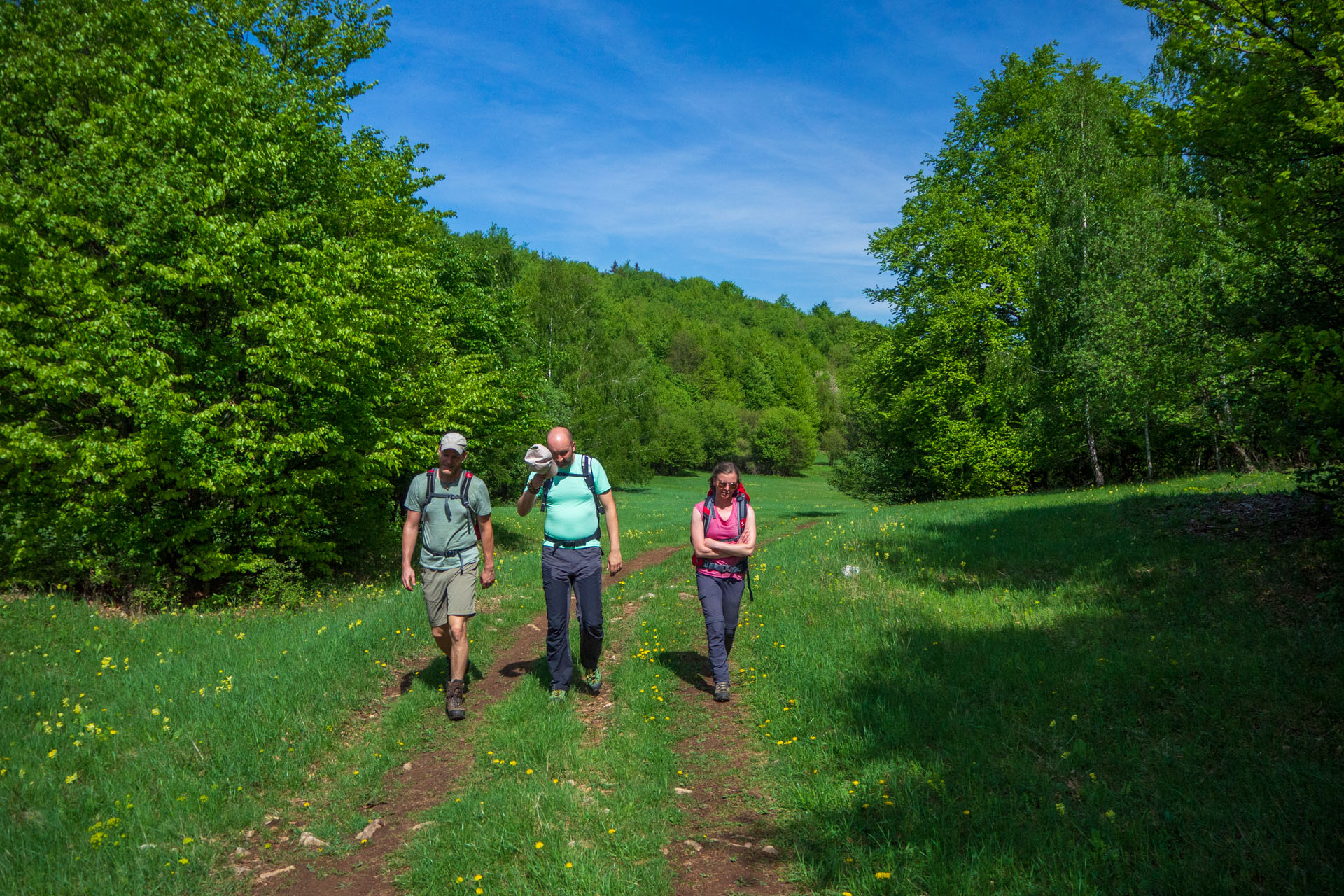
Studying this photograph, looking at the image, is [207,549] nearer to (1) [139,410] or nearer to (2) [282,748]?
(1) [139,410]

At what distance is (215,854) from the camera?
13.8 feet

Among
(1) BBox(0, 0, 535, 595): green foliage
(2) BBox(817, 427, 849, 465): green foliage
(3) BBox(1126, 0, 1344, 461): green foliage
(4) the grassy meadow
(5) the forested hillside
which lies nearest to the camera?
(4) the grassy meadow

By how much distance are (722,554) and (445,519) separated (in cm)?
259

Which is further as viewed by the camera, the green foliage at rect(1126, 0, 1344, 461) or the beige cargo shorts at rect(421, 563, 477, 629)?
the green foliage at rect(1126, 0, 1344, 461)

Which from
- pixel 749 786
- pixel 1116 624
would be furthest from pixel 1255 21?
pixel 749 786

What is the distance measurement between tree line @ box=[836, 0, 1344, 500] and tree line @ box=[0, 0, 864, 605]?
511 inches

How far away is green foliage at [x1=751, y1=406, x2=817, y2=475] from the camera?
88750 millimetres

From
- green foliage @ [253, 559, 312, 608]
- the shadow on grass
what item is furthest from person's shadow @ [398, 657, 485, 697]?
green foliage @ [253, 559, 312, 608]

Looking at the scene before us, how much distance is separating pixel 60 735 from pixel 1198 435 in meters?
23.8

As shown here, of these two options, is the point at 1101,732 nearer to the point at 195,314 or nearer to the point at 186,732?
the point at 186,732

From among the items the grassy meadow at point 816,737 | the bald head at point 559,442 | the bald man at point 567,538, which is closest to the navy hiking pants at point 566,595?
the bald man at point 567,538

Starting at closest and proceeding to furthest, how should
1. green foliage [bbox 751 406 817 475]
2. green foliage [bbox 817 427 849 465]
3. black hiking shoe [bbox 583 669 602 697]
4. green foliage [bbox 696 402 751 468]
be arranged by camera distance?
black hiking shoe [bbox 583 669 602 697] < green foliage [bbox 696 402 751 468] < green foliage [bbox 751 406 817 475] < green foliage [bbox 817 427 849 465]

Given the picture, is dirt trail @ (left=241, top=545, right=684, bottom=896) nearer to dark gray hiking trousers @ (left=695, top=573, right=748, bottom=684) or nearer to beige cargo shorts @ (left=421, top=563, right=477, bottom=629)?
beige cargo shorts @ (left=421, top=563, right=477, bottom=629)

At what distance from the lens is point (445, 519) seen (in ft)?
21.7
